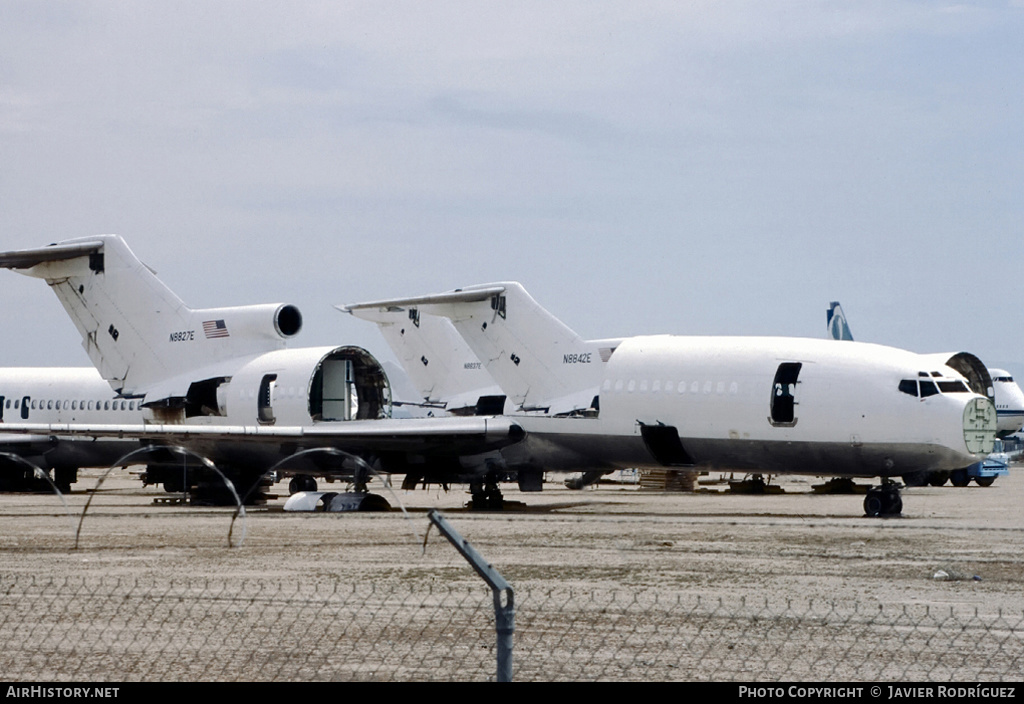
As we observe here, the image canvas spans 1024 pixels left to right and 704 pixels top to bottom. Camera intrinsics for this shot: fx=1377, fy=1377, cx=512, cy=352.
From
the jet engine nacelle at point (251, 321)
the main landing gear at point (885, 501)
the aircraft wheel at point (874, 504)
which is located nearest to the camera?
the main landing gear at point (885, 501)

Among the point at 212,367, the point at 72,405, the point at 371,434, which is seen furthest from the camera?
the point at 72,405

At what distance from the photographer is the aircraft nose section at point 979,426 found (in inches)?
1056

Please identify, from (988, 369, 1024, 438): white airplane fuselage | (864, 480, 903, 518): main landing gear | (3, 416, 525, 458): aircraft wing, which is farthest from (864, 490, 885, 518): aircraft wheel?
(988, 369, 1024, 438): white airplane fuselage

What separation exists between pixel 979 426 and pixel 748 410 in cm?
452

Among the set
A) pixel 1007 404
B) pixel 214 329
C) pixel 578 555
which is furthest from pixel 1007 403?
pixel 578 555

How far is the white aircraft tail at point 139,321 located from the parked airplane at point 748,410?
28.9 feet

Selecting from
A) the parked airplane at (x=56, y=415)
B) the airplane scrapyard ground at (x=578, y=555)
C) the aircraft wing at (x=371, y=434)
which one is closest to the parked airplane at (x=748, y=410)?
the aircraft wing at (x=371, y=434)

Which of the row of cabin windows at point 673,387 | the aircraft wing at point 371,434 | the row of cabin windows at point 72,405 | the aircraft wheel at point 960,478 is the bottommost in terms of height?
the aircraft wheel at point 960,478

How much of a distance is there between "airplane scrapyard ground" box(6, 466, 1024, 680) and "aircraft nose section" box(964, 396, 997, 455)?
156 cm

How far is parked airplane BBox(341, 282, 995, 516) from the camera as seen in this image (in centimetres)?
2708

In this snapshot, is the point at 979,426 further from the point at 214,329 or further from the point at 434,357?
the point at 434,357

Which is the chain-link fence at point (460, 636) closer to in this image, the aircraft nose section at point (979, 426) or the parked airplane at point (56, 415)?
the aircraft nose section at point (979, 426)

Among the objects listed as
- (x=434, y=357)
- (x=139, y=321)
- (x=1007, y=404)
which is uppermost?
(x=139, y=321)

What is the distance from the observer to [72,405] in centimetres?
4484
